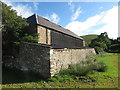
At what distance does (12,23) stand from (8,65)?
475cm

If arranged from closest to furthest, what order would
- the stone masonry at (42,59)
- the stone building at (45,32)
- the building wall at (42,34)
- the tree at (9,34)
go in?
the stone masonry at (42,59) < the tree at (9,34) < the stone building at (45,32) < the building wall at (42,34)

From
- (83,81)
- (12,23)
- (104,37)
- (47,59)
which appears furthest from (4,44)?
(104,37)

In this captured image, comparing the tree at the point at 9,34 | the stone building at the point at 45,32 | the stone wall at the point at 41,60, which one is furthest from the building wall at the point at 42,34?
the stone wall at the point at 41,60

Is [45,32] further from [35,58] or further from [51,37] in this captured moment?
[35,58]

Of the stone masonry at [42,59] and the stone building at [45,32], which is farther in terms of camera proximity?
the stone building at [45,32]

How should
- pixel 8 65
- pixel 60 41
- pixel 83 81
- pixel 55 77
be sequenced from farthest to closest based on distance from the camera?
pixel 60 41 < pixel 8 65 < pixel 55 77 < pixel 83 81

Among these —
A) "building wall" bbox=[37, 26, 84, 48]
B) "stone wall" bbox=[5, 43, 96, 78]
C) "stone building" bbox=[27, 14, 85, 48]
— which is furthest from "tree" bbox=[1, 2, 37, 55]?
"building wall" bbox=[37, 26, 84, 48]

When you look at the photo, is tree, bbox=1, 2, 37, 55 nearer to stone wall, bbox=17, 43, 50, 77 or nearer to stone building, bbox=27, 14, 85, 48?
stone wall, bbox=17, 43, 50, 77

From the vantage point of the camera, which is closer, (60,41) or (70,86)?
(70,86)

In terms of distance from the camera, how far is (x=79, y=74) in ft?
25.7

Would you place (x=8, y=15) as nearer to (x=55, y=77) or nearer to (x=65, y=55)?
(x=65, y=55)

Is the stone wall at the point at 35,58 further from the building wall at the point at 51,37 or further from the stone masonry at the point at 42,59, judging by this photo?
the building wall at the point at 51,37

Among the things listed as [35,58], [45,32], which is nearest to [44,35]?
[45,32]

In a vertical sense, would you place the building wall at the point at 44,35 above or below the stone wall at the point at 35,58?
above
